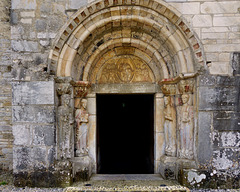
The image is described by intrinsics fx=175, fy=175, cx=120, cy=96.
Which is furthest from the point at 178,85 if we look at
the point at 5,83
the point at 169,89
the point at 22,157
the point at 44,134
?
the point at 5,83

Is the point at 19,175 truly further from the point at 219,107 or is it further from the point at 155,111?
the point at 219,107

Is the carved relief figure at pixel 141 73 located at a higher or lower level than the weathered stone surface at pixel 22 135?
higher

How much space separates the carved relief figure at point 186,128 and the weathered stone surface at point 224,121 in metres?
0.41

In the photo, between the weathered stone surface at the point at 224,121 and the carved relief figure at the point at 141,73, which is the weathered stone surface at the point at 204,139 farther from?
the carved relief figure at the point at 141,73

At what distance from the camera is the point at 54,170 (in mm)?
3119

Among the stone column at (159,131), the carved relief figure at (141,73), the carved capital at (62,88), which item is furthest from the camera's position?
the carved relief figure at (141,73)

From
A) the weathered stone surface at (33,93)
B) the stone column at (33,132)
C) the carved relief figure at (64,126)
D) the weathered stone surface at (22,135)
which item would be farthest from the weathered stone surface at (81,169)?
the weathered stone surface at (33,93)

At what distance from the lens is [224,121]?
10.1 feet

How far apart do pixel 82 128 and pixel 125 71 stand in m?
1.56

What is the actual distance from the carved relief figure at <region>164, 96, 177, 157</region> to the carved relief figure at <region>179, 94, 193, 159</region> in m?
0.27

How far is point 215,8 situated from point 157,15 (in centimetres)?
101

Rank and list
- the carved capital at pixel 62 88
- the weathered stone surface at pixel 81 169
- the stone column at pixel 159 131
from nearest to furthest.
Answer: the carved capital at pixel 62 88 < the weathered stone surface at pixel 81 169 < the stone column at pixel 159 131

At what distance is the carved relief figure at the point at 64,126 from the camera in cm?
318

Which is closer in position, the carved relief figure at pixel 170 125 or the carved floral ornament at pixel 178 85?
the carved floral ornament at pixel 178 85
